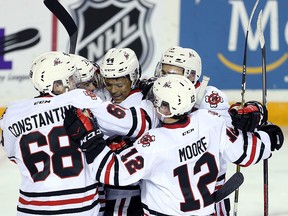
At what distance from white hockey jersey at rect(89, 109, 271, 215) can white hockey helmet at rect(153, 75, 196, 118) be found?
6 cm

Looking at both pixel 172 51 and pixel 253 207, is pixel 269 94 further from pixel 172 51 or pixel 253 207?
pixel 172 51

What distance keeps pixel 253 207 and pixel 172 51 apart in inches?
53.8

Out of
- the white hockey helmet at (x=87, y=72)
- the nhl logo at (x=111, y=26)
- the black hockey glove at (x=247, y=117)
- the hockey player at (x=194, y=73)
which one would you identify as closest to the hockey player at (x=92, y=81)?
the white hockey helmet at (x=87, y=72)

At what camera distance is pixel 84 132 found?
2.49 meters

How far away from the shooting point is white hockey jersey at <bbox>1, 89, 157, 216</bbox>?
255cm

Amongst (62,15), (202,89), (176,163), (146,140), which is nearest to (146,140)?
(146,140)

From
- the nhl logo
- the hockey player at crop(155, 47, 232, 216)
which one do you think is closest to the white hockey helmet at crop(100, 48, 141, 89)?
the hockey player at crop(155, 47, 232, 216)

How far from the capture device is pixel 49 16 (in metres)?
5.52

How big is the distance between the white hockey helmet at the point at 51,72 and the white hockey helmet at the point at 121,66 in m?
0.32

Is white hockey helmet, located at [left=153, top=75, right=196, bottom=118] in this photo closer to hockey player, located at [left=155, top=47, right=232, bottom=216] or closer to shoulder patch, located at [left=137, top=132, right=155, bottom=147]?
shoulder patch, located at [left=137, top=132, right=155, bottom=147]

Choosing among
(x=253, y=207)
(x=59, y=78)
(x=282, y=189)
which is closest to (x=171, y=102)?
(x=59, y=78)

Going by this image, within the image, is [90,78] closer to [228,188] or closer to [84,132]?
[84,132]

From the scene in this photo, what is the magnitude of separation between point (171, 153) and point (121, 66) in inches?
21.1

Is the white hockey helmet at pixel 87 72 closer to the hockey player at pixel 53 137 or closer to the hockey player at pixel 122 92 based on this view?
the hockey player at pixel 122 92
